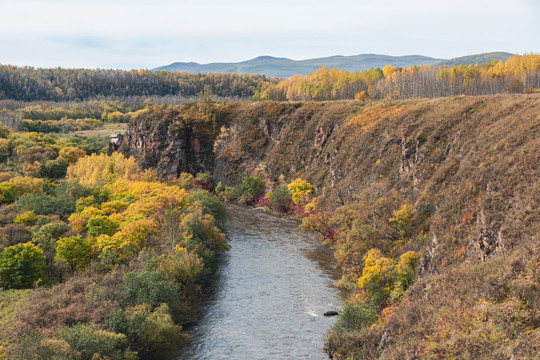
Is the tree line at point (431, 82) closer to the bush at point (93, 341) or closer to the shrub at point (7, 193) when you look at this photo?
the shrub at point (7, 193)

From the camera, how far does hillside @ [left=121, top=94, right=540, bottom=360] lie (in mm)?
30703

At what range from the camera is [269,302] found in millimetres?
55844

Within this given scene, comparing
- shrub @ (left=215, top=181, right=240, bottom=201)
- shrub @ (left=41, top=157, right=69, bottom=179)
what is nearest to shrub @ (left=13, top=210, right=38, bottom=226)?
shrub @ (left=215, top=181, right=240, bottom=201)

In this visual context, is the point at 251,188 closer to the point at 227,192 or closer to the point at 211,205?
the point at 227,192

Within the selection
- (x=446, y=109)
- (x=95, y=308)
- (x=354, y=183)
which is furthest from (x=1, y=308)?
(x=446, y=109)

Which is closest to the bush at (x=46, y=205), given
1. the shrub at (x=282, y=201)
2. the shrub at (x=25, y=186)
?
the shrub at (x=25, y=186)

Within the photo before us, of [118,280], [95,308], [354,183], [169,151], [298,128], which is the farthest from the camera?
[169,151]

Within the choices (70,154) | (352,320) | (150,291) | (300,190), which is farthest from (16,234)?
(70,154)

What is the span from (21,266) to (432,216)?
52.2 meters

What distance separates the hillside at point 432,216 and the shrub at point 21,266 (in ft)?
118

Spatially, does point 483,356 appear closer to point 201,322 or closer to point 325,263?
point 201,322

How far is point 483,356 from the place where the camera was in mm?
26531

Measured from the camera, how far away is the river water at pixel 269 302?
4456 centimetres

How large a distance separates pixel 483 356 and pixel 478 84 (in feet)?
452
